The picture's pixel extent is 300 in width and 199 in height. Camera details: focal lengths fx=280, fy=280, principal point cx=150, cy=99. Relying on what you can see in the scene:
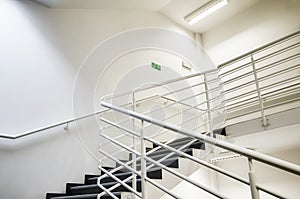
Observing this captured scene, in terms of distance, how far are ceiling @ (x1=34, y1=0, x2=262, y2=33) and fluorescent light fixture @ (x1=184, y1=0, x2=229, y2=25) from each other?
0.06m

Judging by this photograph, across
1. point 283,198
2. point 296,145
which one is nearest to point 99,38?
point 296,145

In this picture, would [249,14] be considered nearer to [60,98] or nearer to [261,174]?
[261,174]

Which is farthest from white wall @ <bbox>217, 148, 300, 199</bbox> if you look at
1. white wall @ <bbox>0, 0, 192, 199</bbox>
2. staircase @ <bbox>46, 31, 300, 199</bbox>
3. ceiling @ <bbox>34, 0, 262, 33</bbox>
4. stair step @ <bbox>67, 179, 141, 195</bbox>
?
ceiling @ <bbox>34, 0, 262, 33</bbox>

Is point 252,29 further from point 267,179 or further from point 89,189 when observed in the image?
point 89,189

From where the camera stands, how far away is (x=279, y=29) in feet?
14.4

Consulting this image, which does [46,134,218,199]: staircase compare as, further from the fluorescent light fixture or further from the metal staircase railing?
the fluorescent light fixture

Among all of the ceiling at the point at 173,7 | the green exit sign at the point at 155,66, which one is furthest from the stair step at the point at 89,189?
the ceiling at the point at 173,7

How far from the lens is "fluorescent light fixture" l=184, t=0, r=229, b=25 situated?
14.8 ft

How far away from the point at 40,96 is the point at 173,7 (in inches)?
108

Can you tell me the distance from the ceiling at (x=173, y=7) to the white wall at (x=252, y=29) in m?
0.14

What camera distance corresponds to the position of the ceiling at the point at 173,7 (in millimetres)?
3631

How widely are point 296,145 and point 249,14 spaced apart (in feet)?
7.92

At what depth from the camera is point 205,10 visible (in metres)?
4.67

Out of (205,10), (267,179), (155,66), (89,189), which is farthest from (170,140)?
(205,10)
